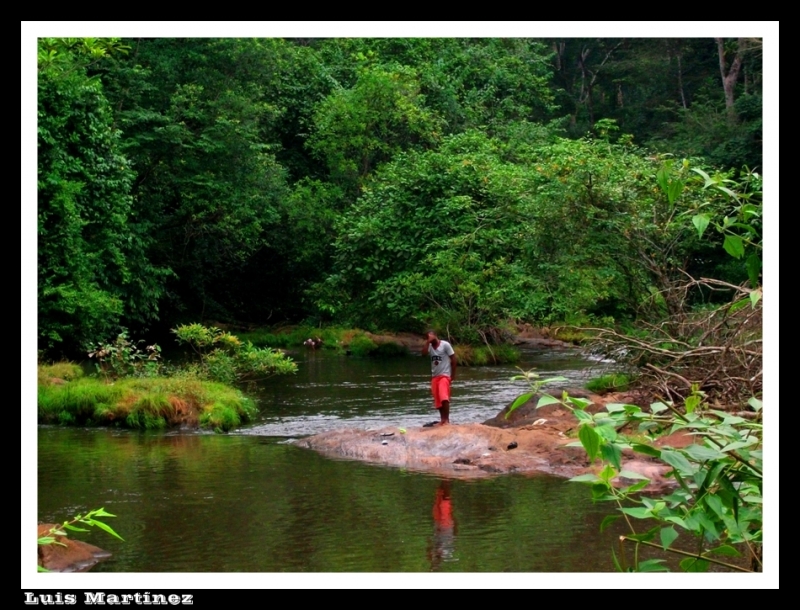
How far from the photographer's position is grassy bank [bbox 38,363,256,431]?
16031 millimetres

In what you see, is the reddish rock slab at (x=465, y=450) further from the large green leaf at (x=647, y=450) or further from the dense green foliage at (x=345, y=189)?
the large green leaf at (x=647, y=450)

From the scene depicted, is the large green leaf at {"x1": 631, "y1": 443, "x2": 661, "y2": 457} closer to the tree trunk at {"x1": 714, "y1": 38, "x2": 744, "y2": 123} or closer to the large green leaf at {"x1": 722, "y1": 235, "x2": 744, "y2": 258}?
the large green leaf at {"x1": 722, "y1": 235, "x2": 744, "y2": 258}

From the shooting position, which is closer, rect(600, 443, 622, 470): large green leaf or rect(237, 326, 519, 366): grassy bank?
rect(600, 443, 622, 470): large green leaf

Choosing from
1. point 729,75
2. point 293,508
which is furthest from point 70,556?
point 729,75

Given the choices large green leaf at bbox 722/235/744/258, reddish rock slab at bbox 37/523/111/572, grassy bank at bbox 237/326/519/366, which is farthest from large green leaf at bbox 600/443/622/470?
grassy bank at bbox 237/326/519/366

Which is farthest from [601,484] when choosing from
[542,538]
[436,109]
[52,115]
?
[436,109]

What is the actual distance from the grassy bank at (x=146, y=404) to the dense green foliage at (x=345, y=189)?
4.31m

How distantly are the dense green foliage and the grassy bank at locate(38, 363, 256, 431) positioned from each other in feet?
14.1

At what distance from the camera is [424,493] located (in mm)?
10984

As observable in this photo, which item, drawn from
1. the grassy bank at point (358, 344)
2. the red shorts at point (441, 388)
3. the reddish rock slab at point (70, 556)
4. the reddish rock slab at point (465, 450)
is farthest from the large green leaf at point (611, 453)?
the grassy bank at point (358, 344)

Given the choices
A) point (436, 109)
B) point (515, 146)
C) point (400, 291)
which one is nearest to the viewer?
point (400, 291)

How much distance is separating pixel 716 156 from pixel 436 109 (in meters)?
10.4

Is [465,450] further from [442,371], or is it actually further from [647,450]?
[647,450]

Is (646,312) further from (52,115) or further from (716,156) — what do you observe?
(716,156)
